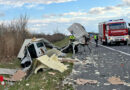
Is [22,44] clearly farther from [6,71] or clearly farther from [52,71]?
[52,71]

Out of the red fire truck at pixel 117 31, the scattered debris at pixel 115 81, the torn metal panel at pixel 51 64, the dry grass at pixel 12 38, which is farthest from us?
the red fire truck at pixel 117 31

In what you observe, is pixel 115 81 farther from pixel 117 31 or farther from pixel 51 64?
pixel 117 31

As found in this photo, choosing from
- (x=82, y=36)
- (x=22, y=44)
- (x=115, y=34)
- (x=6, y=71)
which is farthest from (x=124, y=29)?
(x=6, y=71)


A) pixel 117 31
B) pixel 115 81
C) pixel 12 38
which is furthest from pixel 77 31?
pixel 115 81

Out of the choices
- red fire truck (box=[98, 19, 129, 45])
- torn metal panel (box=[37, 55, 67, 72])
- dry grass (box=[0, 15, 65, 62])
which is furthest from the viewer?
red fire truck (box=[98, 19, 129, 45])

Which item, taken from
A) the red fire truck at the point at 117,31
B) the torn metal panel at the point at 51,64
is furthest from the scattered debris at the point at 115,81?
the red fire truck at the point at 117,31

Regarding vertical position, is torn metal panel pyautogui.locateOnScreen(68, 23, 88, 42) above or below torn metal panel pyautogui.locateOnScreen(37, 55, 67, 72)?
above

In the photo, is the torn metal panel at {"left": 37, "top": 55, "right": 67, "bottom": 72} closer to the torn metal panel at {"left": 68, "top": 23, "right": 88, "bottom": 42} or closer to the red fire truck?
the torn metal panel at {"left": 68, "top": 23, "right": 88, "bottom": 42}

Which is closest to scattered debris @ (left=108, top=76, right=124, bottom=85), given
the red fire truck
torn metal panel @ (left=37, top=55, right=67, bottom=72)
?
torn metal panel @ (left=37, top=55, right=67, bottom=72)

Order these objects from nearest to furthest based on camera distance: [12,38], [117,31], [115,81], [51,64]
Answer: [115,81]
[51,64]
[12,38]
[117,31]

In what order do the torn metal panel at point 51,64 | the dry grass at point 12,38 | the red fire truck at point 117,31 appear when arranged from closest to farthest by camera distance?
the torn metal panel at point 51,64 → the dry grass at point 12,38 → the red fire truck at point 117,31

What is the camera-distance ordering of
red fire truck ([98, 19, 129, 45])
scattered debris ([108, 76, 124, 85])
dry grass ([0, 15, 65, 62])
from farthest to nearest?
red fire truck ([98, 19, 129, 45]) → dry grass ([0, 15, 65, 62]) → scattered debris ([108, 76, 124, 85])

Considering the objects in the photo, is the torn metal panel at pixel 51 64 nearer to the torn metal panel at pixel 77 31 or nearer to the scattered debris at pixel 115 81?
the scattered debris at pixel 115 81

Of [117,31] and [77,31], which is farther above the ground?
[77,31]
